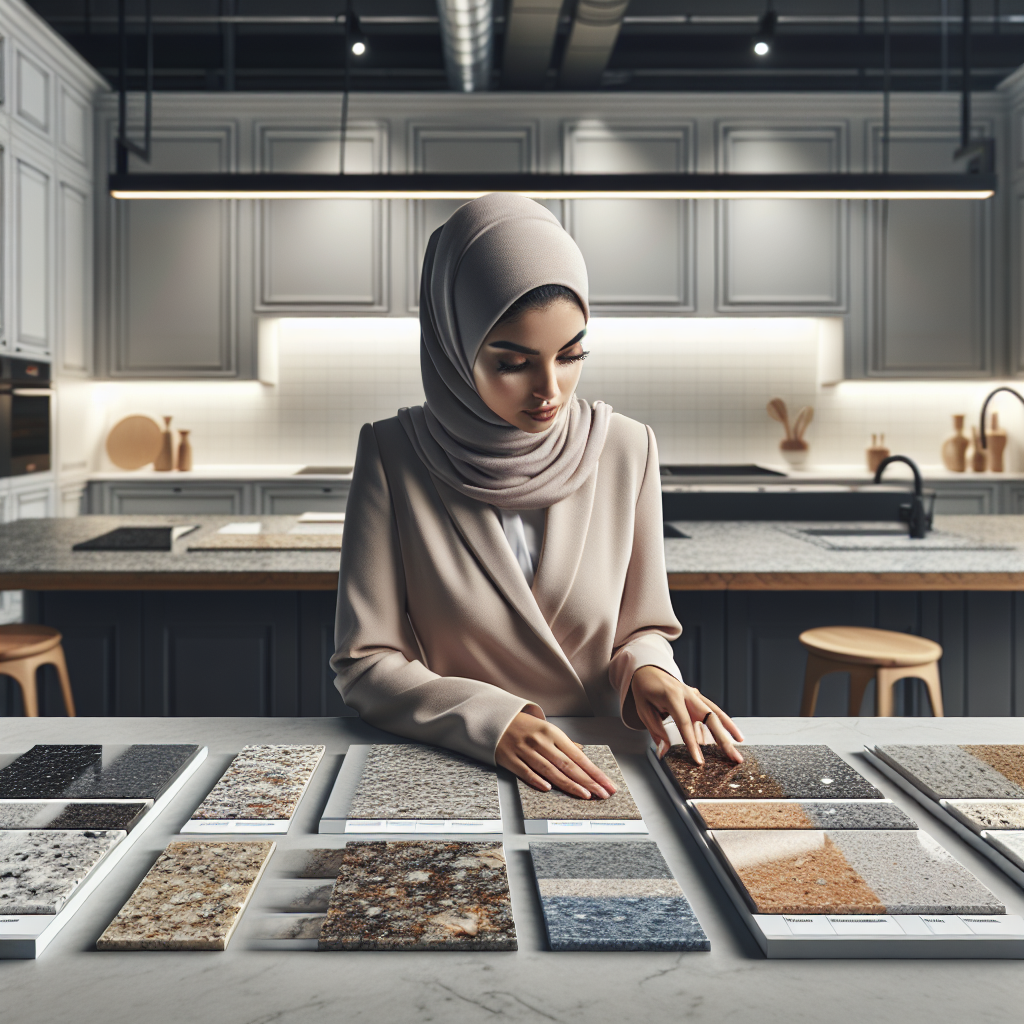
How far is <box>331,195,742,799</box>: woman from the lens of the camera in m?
1.01

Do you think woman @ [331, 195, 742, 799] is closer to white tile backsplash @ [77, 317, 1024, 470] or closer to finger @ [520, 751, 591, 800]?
finger @ [520, 751, 591, 800]

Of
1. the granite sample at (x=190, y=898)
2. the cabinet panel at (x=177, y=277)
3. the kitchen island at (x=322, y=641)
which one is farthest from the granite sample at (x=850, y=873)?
the cabinet panel at (x=177, y=277)

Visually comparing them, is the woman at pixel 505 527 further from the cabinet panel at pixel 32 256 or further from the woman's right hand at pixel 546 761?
the cabinet panel at pixel 32 256

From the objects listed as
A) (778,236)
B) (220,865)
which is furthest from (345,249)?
(220,865)

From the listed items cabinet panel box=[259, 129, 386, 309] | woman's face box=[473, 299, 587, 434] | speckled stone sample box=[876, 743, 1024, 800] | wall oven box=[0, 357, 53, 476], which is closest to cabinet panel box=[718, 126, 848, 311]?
cabinet panel box=[259, 129, 386, 309]

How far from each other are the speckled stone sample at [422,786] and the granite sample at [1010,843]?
39 centimetres

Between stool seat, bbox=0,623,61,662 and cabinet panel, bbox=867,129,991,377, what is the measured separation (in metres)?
4.31

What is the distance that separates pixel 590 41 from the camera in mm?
4445

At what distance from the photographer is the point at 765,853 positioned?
0.70 meters

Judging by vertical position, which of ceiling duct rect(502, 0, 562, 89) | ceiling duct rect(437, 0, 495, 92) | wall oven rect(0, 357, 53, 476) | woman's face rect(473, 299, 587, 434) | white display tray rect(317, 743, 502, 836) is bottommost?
white display tray rect(317, 743, 502, 836)

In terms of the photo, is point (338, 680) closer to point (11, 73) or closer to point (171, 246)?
point (11, 73)

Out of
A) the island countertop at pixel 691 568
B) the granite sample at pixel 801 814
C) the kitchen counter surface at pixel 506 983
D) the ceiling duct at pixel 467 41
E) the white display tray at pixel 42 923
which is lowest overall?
the kitchen counter surface at pixel 506 983

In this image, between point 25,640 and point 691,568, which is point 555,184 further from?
point 25,640

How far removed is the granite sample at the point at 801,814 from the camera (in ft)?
2.51
